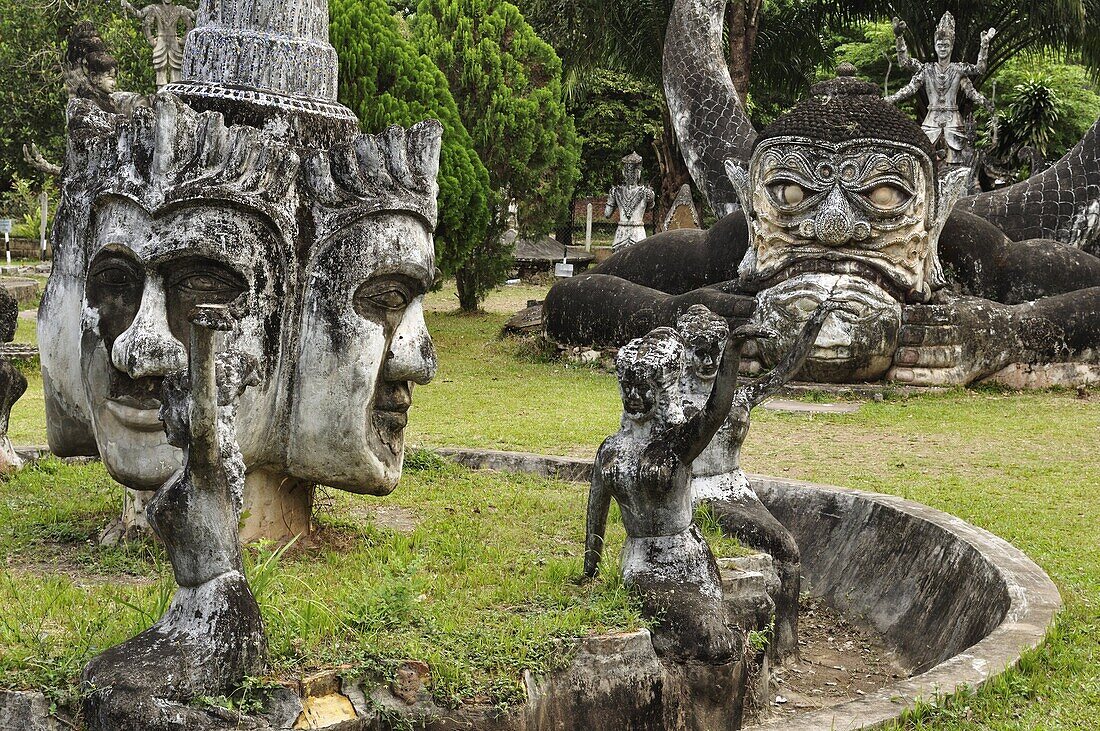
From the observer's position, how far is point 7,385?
6.80 metres

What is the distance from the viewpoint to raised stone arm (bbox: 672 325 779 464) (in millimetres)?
3711

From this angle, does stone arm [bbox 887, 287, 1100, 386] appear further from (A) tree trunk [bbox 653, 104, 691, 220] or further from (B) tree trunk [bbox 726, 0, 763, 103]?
(A) tree trunk [bbox 653, 104, 691, 220]

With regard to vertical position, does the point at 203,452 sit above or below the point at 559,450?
above

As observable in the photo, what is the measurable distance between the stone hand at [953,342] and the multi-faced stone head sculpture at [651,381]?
26.1 feet

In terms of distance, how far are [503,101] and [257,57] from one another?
40.1 ft

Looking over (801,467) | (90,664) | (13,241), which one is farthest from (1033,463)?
(13,241)

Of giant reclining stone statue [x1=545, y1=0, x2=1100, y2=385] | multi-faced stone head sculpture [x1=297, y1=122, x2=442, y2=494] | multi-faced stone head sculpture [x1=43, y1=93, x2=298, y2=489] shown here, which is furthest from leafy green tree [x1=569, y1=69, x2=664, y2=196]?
multi-faced stone head sculpture [x1=43, y1=93, x2=298, y2=489]

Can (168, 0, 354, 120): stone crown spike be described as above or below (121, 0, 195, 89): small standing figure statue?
below

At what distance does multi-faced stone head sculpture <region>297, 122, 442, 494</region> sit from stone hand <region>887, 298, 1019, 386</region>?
25.4 feet

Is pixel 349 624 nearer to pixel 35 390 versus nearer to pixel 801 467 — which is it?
pixel 801 467

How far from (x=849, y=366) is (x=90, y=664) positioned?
9.12m

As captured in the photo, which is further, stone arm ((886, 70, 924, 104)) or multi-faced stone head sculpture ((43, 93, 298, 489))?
stone arm ((886, 70, 924, 104))

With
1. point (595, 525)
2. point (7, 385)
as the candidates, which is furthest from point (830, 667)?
point (7, 385)

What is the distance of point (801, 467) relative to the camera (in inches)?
337
